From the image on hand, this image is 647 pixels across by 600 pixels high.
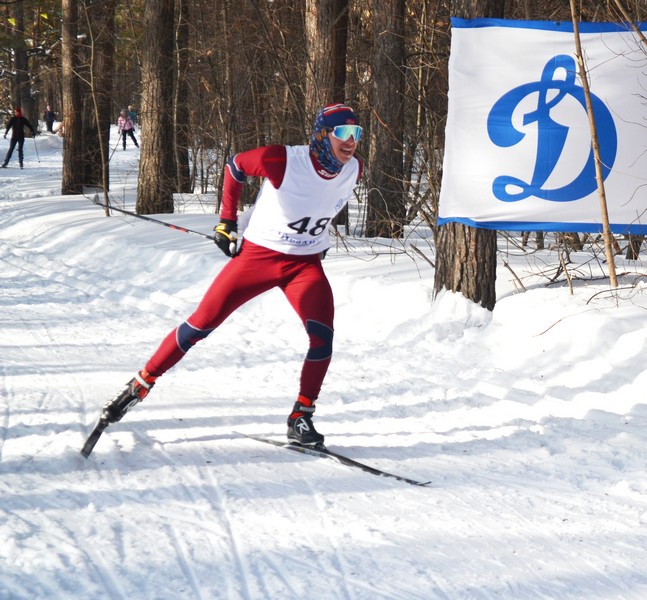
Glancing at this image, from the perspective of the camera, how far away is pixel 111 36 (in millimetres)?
18453

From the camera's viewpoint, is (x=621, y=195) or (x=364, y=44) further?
(x=364, y=44)

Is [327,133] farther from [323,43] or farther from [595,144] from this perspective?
[323,43]

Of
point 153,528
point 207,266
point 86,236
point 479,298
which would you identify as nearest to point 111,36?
point 86,236

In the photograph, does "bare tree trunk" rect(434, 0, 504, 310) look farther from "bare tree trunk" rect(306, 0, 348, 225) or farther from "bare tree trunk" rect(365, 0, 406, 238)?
"bare tree trunk" rect(306, 0, 348, 225)

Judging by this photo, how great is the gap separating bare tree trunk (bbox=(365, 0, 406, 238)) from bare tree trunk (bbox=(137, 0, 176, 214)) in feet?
12.7

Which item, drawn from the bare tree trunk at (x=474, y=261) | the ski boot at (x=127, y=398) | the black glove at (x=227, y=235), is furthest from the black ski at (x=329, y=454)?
the bare tree trunk at (x=474, y=261)

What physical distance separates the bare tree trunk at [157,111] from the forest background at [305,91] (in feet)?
0.07

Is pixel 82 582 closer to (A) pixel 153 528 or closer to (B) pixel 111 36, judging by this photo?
(A) pixel 153 528

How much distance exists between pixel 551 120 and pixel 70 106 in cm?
1380

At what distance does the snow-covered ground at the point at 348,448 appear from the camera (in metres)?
3.12

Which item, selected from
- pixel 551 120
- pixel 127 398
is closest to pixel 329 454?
pixel 127 398

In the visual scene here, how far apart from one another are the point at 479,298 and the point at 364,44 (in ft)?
34.7

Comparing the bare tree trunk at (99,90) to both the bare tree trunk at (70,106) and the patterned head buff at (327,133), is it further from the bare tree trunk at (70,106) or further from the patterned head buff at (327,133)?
the patterned head buff at (327,133)

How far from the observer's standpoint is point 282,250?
454 centimetres
